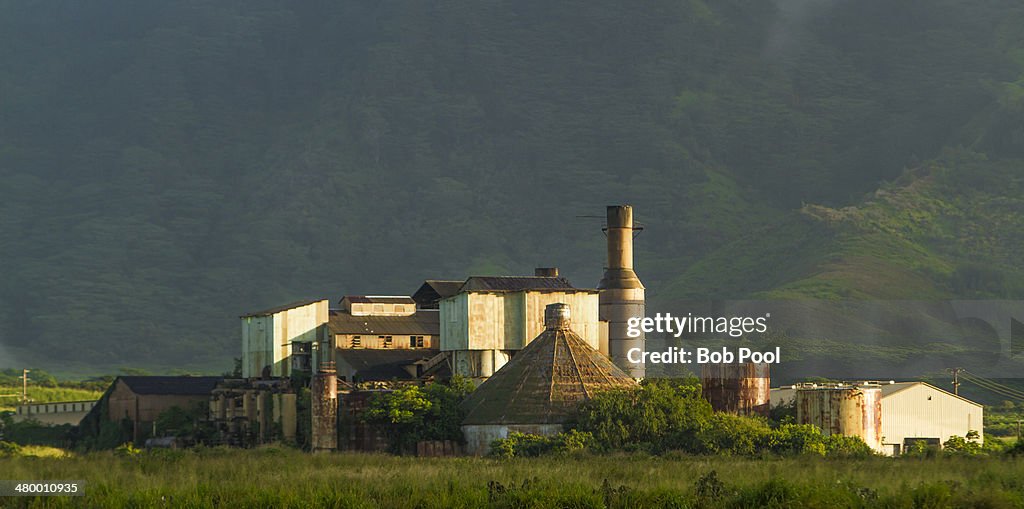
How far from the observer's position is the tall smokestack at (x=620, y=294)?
267 ft

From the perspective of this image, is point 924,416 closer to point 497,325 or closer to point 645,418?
point 645,418

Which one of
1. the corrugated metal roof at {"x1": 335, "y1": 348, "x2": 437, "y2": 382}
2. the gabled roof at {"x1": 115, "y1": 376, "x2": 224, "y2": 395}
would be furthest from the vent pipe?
the gabled roof at {"x1": 115, "y1": 376, "x2": 224, "y2": 395}

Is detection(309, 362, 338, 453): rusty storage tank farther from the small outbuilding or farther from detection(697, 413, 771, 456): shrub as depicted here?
detection(697, 413, 771, 456): shrub

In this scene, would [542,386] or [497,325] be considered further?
[497,325]

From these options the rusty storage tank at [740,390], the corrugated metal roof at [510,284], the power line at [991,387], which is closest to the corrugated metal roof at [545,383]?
the rusty storage tank at [740,390]

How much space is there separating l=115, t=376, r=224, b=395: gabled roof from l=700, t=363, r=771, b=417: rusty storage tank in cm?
3219

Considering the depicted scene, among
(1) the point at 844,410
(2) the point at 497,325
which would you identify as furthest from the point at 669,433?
(2) the point at 497,325

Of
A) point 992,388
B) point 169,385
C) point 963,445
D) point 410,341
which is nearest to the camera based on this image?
point 963,445

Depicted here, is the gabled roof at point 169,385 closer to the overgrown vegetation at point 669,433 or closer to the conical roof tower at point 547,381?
the conical roof tower at point 547,381

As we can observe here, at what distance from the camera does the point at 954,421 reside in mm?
75938

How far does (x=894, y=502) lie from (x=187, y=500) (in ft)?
60.5

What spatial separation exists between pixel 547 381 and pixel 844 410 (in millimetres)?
12833

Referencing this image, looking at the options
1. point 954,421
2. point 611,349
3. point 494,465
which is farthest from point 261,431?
point 954,421

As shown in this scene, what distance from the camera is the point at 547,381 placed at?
6706 cm
